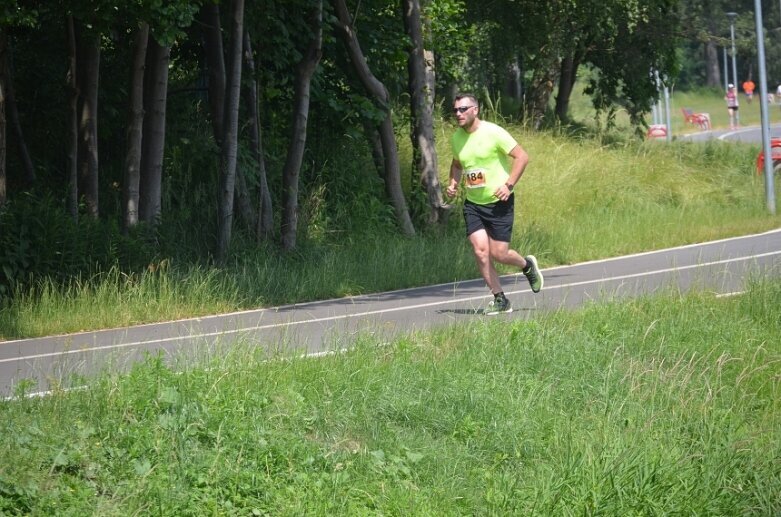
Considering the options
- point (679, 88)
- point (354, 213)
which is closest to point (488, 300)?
point (354, 213)

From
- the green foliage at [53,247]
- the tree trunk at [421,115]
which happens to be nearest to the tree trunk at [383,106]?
the tree trunk at [421,115]

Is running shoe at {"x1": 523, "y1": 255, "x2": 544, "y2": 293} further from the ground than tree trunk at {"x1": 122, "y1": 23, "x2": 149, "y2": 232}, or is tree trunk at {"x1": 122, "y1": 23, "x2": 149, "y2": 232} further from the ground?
tree trunk at {"x1": 122, "y1": 23, "x2": 149, "y2": 232}

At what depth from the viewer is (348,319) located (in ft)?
35.7

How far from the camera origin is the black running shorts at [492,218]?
11.9m

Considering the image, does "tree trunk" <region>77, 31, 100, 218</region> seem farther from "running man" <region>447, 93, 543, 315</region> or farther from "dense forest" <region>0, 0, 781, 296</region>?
"running man" <region>447, 93, 543, 315</region>

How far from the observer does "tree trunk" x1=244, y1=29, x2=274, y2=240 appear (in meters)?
16.8

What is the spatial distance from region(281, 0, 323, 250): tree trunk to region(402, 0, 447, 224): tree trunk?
2333 millimetres

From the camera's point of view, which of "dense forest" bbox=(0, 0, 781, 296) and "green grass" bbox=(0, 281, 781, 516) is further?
"dense forest" bbox=(0, 0, 781, 296)

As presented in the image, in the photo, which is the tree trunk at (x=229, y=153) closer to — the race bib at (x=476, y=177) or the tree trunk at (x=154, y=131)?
the tree trunk at (x=154, y=131)

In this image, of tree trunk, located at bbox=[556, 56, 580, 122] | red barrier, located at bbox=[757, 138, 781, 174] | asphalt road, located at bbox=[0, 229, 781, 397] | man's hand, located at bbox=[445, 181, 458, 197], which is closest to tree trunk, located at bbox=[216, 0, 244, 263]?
asphalt road, located at bbox=[0, 229, 781, 397]

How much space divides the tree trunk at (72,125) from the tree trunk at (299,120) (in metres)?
2.59

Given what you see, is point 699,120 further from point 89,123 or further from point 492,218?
point 492,218

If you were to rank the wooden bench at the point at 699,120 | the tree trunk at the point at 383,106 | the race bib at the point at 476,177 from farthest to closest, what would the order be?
1. the wooden bench at the point at 699,120
2. the tree trunk at the point at 383,106
3. the race bib at the point at 476,177

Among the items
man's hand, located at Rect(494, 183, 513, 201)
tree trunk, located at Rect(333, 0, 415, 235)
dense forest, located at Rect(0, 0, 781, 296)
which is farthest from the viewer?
tree trunk, located at Rect(333, 0, 415, 235)
